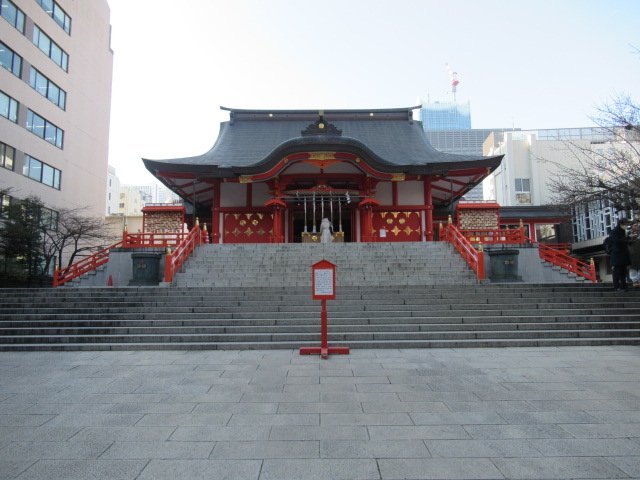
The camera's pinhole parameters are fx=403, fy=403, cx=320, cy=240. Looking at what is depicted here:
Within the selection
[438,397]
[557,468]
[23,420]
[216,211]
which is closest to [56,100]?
[216,211]

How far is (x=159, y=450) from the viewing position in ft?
11.8

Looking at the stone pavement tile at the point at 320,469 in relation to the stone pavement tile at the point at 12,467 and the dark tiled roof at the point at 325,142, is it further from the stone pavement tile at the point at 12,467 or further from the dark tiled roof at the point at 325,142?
the dark tiled roof at the point at 325,142

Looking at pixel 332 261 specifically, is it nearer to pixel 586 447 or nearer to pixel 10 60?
pixel 586 447

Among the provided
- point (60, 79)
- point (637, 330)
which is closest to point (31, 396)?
point (637, 330)

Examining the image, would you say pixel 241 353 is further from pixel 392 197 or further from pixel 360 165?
pixel 392 197

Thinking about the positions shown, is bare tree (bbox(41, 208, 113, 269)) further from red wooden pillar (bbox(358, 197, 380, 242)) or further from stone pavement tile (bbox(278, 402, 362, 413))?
stone pavement tile (bbox(278, 402, 362, 413))

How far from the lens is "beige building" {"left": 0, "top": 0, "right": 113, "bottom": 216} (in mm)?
24641

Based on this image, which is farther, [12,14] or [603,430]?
[12,14]

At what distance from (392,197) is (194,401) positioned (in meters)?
17.7

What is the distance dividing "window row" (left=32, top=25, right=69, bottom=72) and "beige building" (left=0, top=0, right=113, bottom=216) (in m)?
0.06

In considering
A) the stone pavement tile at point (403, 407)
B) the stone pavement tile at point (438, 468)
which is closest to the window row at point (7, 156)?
the stone pavement tile at point (403, 407)

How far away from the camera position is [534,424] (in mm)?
4129

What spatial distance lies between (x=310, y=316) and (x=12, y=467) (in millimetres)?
6832

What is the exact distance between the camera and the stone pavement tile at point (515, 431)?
3855 millimetres
